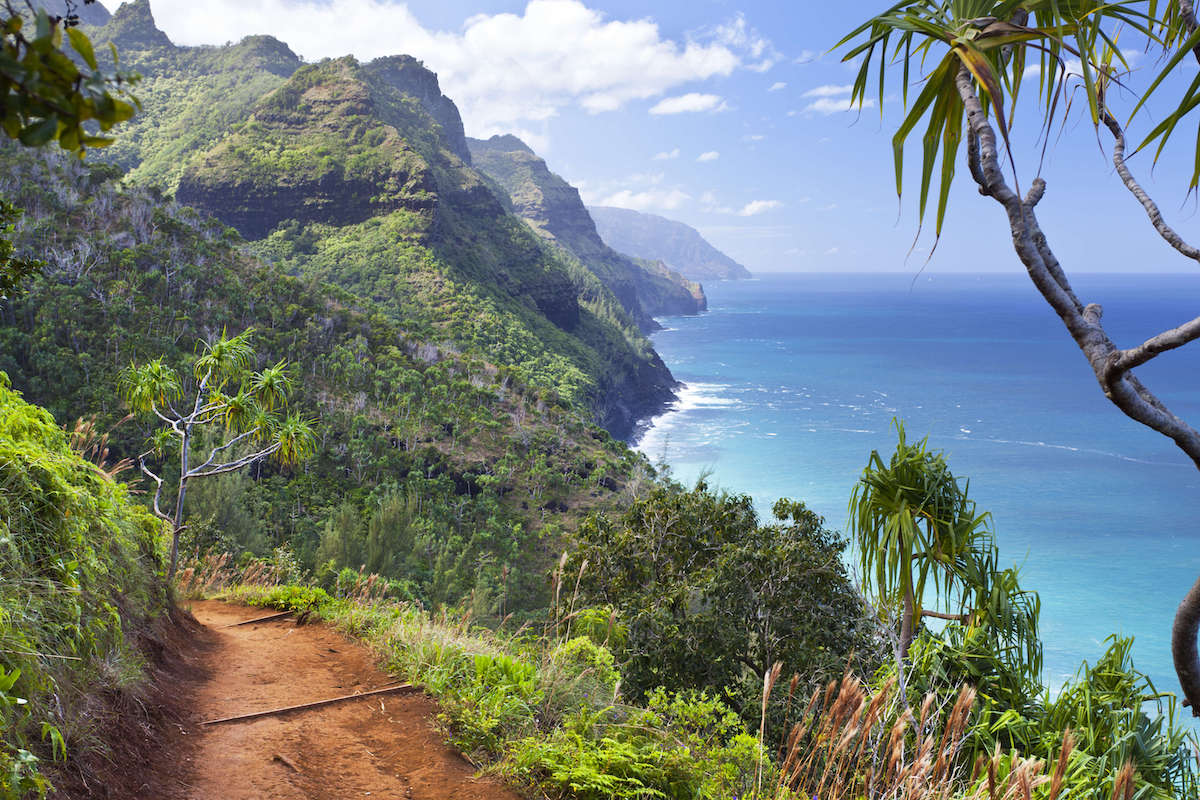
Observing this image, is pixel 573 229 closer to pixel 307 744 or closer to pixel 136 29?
pixel 136 29

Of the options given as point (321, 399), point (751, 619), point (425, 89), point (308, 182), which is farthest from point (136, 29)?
point (751, 619)

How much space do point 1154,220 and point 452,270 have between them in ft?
223

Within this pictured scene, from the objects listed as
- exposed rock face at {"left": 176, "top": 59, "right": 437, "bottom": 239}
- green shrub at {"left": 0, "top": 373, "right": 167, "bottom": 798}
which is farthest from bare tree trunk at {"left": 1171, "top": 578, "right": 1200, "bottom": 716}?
exposed rock face at {"left": 176, "top": 59, "right": 437, "bottom": 239}

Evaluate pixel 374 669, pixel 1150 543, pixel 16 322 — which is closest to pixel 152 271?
pixel 16 322

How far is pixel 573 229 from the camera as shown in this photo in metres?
166

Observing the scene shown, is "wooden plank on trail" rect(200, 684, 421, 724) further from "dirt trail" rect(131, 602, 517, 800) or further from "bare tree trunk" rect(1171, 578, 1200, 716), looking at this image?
"bare tree trunk" rect(1171, 578, 1200, 716)

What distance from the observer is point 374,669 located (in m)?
4.90

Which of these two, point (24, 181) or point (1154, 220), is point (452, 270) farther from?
point (1154, 220)

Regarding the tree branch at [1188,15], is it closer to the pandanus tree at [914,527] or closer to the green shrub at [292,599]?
the pandanus tree at [914,527]

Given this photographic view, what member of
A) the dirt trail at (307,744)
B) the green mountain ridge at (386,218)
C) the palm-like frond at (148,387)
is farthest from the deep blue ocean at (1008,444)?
the green mountain ridge at (386,218)

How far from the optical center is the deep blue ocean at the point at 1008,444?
1510 inches

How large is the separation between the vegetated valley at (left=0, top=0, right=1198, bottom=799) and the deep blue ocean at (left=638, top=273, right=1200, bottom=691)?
1835 mm

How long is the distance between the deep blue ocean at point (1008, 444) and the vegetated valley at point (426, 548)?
72.3 inches

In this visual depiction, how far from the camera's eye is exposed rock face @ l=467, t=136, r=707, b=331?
151 m
